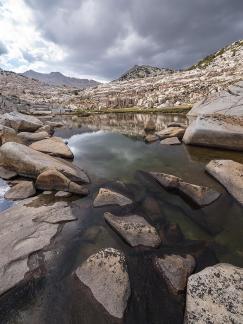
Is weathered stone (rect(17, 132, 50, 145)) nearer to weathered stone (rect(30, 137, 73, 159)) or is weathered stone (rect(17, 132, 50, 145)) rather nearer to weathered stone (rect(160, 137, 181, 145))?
weathered stone (rect(30, 137, 73, 159))

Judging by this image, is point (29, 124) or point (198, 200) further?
point (29, 124)

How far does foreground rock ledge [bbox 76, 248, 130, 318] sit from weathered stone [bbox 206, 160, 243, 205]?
281 inches

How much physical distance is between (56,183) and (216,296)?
943cm

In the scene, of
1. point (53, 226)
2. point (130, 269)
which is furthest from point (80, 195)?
point (130, 269)

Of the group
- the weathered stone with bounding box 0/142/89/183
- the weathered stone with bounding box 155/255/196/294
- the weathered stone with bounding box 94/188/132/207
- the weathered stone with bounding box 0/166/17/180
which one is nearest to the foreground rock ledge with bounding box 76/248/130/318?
the weathered stone with bounding box 155/255/196/294

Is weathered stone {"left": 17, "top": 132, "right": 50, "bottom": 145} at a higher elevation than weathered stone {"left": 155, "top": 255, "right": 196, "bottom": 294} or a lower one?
lower

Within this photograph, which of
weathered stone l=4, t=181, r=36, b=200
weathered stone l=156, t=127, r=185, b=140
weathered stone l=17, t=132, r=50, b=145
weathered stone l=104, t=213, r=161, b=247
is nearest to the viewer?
weathered stone l=104, t=213, r=161, b=247

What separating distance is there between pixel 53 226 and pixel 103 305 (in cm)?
434

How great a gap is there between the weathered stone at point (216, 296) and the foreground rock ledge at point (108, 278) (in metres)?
1.78

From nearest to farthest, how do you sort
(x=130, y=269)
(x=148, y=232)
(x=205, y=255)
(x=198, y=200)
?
(x=130, y=269)
(x=205, y=255)
(x=148, y=232)
(x=198, y=200)

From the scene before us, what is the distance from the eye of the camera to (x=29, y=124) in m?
29.5

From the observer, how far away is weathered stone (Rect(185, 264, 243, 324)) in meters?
5.82

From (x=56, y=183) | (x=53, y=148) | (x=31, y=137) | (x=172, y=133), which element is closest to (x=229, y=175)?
(x=56, y=183)

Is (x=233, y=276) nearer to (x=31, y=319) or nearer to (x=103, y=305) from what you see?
(x=103, y=305)
